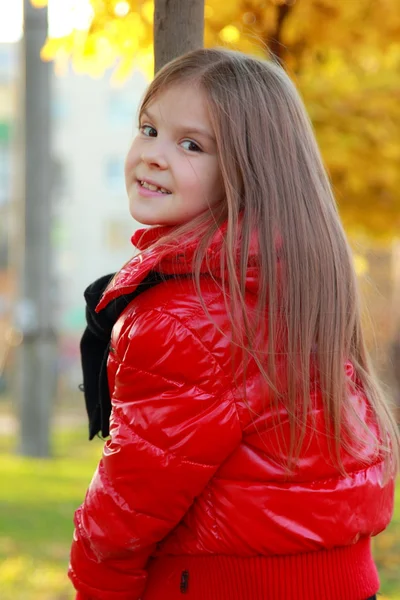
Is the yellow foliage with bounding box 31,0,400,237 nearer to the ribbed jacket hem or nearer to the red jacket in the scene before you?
the red jacket

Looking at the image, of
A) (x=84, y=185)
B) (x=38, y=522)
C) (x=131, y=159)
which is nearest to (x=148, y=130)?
(x=131, y=159)

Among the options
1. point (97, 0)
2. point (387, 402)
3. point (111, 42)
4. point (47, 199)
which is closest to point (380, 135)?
point (111, 42)

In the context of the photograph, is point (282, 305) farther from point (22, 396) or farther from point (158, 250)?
point (22, 396)

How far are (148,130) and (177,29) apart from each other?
1.72ft

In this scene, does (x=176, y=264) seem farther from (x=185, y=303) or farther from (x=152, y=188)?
(x=152, y=188)

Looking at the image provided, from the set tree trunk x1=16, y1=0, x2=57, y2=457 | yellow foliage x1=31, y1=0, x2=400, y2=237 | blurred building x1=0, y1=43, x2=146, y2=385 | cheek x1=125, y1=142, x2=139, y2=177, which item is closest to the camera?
cheek x1=125, y1=142, x2=139, y2=177

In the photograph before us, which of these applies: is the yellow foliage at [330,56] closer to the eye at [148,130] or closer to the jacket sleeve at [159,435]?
the eye at [148,130]

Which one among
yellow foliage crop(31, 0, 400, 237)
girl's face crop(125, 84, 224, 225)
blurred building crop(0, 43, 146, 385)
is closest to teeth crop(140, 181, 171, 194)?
girl's face crop(125, 84, 224, 225)

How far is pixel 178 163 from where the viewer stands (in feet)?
6.61

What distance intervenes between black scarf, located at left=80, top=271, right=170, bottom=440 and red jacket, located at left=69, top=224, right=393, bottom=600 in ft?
0.57

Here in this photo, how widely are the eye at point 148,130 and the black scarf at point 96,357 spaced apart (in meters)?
0.34

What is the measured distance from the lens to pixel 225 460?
1.89 m

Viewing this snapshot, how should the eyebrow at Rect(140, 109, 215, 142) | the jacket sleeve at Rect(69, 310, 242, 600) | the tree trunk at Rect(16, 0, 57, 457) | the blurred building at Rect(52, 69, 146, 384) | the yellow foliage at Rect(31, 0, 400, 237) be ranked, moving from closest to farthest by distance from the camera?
the jacket sleeve at Rect(69, 310, 242, 600)
the eyebrow at Rect(140, 109, 215, 142)
the yellow foliage at Rect(31, 0, 400, 237)
the tree trunk at Rect(16, 0, 57, 457)
the blurred building at Rect(52, 69, 146, 384)

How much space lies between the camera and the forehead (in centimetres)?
201
